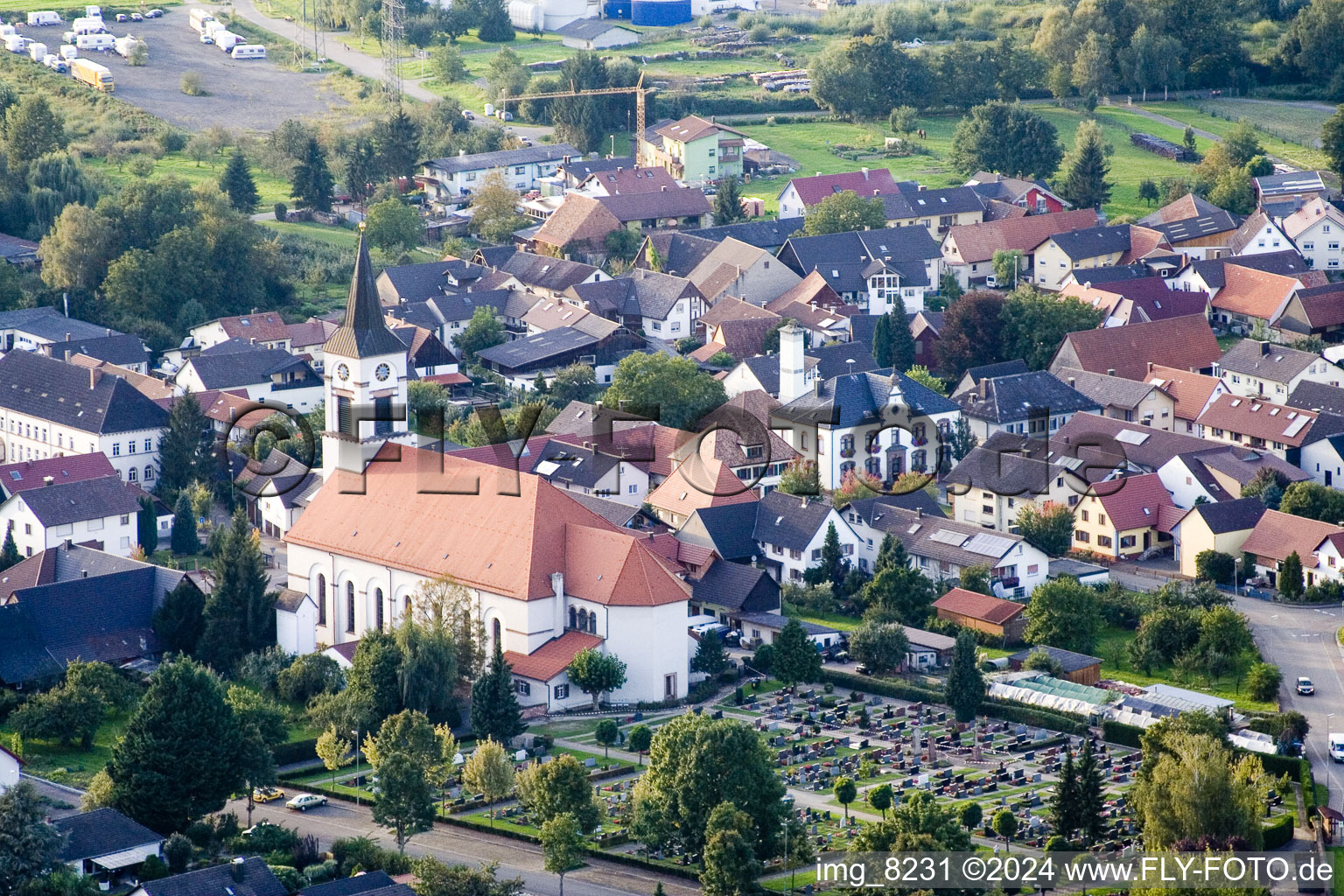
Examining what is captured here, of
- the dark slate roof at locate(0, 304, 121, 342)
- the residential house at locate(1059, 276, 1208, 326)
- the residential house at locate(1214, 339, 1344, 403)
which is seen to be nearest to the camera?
the residential house at locate(1214, 339, 1344, 403)

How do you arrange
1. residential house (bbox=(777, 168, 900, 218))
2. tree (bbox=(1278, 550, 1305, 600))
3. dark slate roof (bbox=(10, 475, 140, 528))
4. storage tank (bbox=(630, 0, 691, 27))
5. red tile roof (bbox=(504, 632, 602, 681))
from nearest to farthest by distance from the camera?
red tile roof (bbox=(504, 632, 602, 681))
tree (bbox=(1278, 550, 1305, 600))
dark slate roof (bbox=(10, 475, 140, 528))
residential house (bbox=(777, 168, 900, 218))
storage tank (bbox=(630, 0, 691, 27))

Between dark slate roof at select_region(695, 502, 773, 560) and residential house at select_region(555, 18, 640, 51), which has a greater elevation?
residential house at select_region(555, 18, 640, 51)

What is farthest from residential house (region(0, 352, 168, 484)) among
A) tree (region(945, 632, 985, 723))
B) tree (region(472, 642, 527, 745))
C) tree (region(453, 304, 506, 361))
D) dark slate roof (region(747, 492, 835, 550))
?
tree (region(945, 632, 985, 723))

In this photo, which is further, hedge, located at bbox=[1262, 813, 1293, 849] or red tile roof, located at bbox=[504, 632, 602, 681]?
red tile roof, located at bbox=[504, 632, 602, 681]

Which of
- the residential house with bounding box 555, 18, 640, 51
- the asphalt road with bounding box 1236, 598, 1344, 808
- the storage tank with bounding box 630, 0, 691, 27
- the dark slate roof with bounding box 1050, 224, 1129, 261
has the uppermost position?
the storage tank with bounding box 630, 0, 691, 27

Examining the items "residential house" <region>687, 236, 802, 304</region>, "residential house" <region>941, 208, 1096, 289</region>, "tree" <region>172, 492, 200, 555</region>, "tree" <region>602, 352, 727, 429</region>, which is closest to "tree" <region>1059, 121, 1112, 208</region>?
"residential house" <region>941, 208, 1096, 289</region>

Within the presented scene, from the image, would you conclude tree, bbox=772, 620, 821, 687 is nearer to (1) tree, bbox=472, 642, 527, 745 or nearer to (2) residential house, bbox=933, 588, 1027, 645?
(2) residential house, bbox=933, 588, 1027, 645

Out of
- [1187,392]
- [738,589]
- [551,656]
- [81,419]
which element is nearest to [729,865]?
[551,656]
